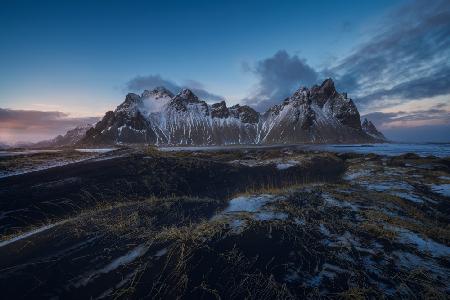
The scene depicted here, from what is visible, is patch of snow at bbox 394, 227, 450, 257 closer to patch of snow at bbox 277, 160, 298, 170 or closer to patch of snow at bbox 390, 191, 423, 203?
patch of snow at bbox 390, 191, 423, 203

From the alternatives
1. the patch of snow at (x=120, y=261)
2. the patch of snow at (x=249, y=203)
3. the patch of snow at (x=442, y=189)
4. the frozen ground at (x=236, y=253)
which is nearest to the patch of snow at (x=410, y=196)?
the frozen ground at (x=236, y=253)

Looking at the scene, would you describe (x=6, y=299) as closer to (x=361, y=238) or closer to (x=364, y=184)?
(x=361, y=238)

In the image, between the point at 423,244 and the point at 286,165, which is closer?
the point at 423,244

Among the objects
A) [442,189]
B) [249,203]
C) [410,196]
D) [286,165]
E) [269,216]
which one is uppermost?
[269,216]

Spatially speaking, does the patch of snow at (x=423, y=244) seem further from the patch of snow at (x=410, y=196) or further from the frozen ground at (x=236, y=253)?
the patch of snow at (x=410, y=196)

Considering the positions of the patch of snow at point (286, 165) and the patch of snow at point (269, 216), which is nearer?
the patch of snow at point (269, 216)

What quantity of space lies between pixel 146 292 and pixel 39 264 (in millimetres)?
3591

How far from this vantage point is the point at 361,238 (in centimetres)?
1034

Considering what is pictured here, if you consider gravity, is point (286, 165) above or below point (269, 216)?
below

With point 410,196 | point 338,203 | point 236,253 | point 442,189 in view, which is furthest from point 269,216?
point 442,189

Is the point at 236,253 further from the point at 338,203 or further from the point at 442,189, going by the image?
the point at 442,189

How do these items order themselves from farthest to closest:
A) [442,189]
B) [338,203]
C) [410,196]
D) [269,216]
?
[442,189] < [410,196] < [338,203] < [269,216]

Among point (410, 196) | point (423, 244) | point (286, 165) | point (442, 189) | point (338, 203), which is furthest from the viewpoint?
point (286, 165)

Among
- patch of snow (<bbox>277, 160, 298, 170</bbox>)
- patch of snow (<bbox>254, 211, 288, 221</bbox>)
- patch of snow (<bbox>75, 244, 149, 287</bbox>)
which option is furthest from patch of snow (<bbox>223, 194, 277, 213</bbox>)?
patch of snow (<bbox>277, 160, 298, 170</bbox>)
